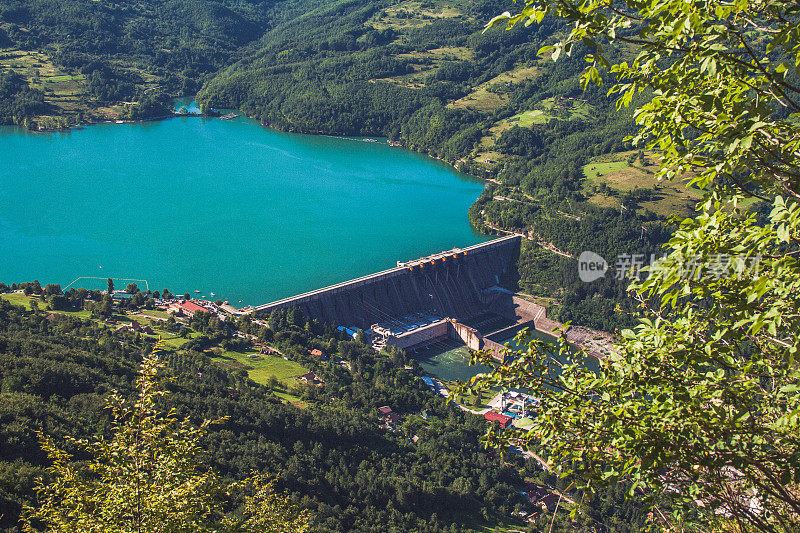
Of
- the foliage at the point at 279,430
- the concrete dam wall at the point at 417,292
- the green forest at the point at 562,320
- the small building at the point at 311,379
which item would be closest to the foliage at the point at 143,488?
the green forest at the point at 562,320

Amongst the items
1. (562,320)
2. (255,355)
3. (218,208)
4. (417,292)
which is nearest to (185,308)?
(255,355)

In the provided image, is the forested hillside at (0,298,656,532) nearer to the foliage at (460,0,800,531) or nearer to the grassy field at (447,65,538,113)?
the foliage at (460,0,800,531)

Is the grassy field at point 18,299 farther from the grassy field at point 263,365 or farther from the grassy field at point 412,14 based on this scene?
the grassy field at point 412,14

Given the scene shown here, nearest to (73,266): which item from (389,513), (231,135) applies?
(389,513)

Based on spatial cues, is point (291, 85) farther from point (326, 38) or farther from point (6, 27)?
point (6, 27)

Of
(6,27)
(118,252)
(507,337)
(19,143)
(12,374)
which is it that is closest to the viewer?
(12,374)

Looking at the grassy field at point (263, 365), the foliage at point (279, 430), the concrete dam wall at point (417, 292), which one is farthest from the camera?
the concrete dam wall at point (417, 292)

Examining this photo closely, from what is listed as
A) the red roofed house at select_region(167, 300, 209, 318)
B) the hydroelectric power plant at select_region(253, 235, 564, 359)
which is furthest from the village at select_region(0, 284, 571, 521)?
the hydroelectric power plant at select_region(253, 235, 564, 359)

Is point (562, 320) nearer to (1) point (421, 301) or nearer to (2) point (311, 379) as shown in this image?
(1) point (421, 301)
